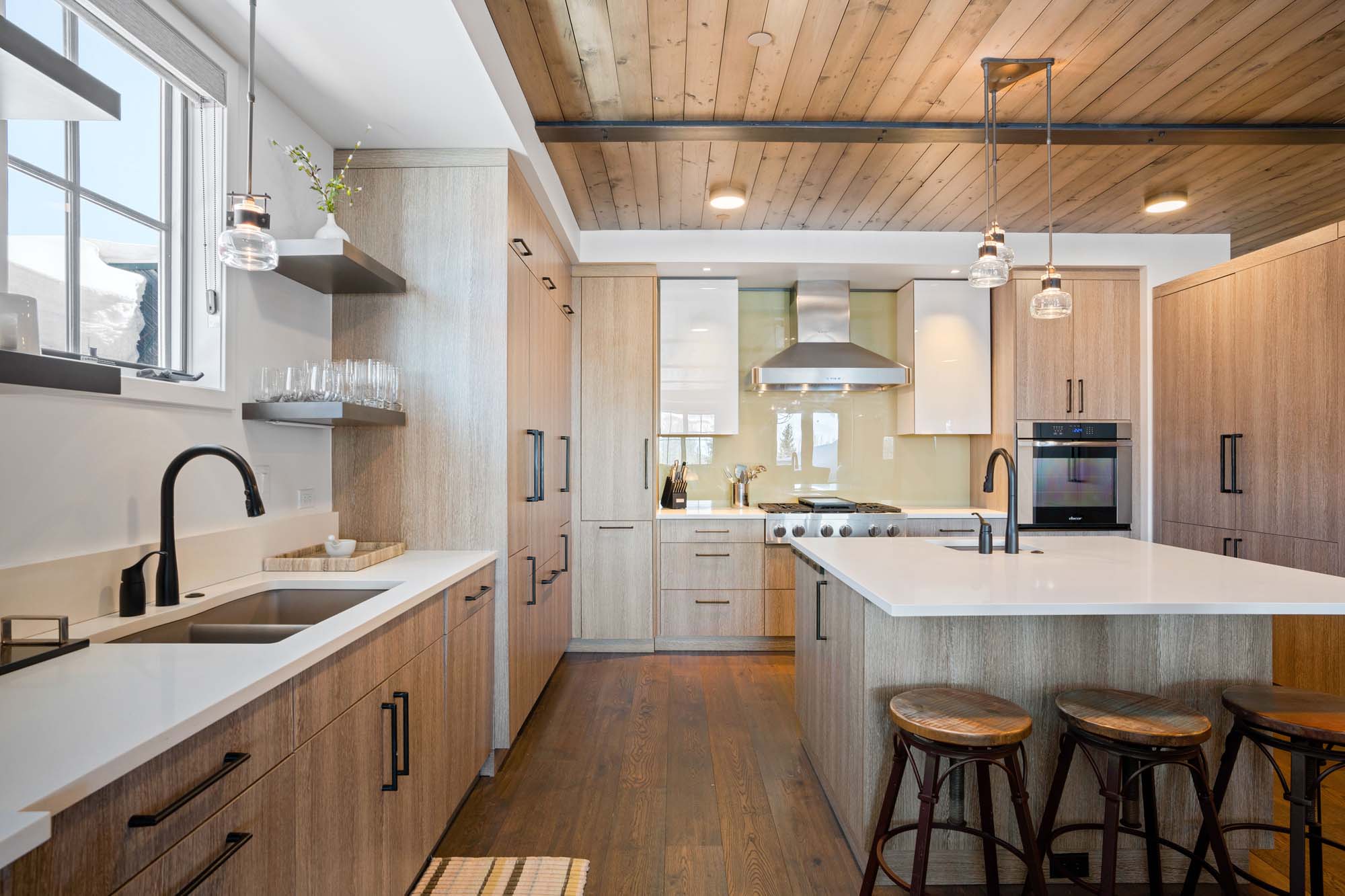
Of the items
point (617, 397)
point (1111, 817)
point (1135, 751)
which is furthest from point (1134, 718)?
point (617, 397)

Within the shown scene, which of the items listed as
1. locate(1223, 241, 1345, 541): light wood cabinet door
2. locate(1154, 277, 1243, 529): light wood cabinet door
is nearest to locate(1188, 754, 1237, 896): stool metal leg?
locate(1223, 241, 1345, 541): light wood cabinet door

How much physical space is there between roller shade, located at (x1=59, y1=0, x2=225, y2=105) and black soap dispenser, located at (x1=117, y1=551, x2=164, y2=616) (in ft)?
4.26

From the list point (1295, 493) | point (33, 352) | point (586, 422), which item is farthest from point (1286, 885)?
point (586, 422)

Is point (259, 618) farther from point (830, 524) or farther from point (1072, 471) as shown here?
point (1072, 471)

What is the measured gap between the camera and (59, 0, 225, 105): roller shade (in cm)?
161

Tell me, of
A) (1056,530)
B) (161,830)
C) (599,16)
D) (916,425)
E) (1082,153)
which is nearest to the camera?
(161,830)

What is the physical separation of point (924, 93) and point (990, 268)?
2.58 feet

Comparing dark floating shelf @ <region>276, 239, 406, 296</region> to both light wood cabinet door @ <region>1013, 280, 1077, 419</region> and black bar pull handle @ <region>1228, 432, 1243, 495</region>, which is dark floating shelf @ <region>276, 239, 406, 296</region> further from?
black bar pull handle @ <region>1228, 432, 1243, 495</region>

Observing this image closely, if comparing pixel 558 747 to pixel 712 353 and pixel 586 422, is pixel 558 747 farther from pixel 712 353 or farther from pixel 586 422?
Result: pixel 712 353

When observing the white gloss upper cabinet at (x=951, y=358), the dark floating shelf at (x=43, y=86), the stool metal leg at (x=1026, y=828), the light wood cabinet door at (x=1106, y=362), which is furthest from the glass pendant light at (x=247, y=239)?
the light wood cabinet door at (x=1106, y=362)

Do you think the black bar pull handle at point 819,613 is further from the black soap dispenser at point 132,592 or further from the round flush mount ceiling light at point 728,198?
the round flush mount ceiling light at point 728,198

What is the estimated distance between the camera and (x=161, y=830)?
0.91 metres

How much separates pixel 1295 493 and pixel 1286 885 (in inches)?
82.6

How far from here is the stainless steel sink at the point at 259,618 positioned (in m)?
1.55
